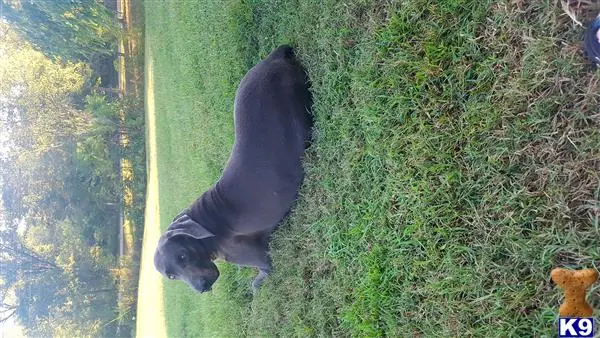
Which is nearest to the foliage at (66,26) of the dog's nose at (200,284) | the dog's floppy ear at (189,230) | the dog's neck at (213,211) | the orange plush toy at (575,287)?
the dog's neck at (213,211)

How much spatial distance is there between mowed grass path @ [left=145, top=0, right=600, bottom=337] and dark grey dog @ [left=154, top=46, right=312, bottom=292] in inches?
5.1

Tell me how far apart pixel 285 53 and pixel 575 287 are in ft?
8.41

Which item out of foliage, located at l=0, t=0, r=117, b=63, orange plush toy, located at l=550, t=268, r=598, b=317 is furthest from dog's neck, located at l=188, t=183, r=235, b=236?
foliage, located at l=0, t=0, r=117, b=63

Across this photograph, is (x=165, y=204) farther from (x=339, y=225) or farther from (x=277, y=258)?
(x=339, y=225)

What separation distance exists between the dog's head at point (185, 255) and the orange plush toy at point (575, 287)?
2.25 meters

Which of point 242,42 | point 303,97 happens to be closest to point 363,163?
point 303,97

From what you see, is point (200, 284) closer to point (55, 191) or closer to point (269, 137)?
point (269, 137)

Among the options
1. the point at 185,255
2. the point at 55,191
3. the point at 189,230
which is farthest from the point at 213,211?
the point at 55,191

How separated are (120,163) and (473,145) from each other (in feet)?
41.6

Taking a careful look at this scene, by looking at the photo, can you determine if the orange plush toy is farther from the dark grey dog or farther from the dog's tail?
the dog's tail

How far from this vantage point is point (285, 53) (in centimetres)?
370

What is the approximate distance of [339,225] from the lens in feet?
10.3

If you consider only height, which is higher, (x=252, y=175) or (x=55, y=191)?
(x=252, y=175)

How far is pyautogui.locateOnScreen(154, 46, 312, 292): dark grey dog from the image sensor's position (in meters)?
3.36
